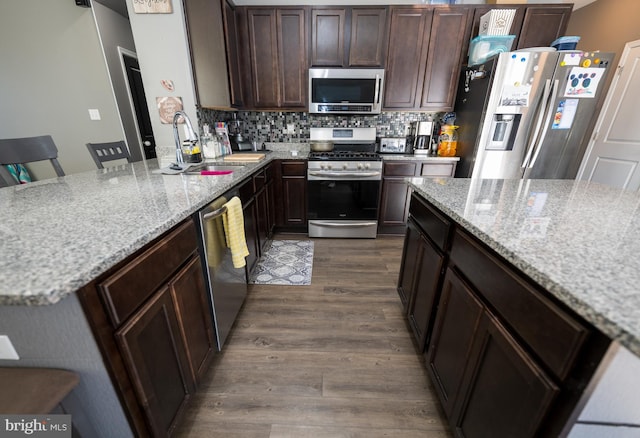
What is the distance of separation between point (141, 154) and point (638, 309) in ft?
15.3

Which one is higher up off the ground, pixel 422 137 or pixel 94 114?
pixel 94 114

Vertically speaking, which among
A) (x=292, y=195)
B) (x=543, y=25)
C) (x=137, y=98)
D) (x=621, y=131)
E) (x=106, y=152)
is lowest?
(x=292, y=195)

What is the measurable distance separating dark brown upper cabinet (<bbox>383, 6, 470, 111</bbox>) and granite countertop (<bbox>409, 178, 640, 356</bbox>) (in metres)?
1.80

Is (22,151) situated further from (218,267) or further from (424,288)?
(424,288)

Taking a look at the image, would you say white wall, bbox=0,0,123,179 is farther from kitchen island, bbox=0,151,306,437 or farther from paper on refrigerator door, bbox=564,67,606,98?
paper on refrigerator door, bbox=564,67,606,98

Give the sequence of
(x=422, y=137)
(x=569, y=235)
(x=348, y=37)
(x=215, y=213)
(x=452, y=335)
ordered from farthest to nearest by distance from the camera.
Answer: (x=422, y=137) < (x=348, y=37) < (x=215, y=213) < (x=452, y=335) < (x=569, y=235)

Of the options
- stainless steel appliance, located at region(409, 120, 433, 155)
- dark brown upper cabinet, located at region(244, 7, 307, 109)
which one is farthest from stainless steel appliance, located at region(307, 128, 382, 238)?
dark brown upper cabinet, located at region(244, 7, 307, 109)

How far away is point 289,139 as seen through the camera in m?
3.19

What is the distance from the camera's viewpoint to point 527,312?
622mm

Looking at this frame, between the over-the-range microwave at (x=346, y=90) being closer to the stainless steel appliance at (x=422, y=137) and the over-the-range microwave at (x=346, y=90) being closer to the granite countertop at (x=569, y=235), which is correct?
the stainless steel appliance at (x=422, y=137)

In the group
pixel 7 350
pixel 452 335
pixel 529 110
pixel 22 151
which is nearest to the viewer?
pixel 7 350

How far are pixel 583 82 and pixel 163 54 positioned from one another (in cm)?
373

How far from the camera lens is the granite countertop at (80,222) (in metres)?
0.53

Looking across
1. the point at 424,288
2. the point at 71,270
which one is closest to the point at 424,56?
the point at 424,288
